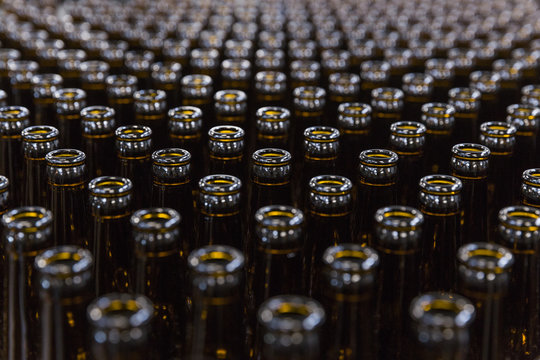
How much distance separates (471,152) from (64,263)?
2.38 ft

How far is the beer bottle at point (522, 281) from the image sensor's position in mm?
950

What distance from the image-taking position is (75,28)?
2273mm

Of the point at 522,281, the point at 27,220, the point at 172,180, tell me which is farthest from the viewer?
the point at 172,180

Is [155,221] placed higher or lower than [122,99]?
lower

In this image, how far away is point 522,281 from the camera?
1.03 metres

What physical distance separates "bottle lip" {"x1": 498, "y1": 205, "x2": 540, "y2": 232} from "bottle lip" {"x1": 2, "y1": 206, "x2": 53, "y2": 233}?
0.62 metres

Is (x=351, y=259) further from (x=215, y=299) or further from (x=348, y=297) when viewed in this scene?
(x=215, y=299)

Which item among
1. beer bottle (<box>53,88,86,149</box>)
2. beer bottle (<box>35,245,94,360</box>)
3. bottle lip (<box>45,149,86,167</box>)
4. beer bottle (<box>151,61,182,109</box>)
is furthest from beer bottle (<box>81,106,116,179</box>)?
beer bottle (<box>35,245,94,360</box>)

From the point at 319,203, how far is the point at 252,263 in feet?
0.59

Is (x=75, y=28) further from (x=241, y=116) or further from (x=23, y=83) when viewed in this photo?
(x=241, y=116)

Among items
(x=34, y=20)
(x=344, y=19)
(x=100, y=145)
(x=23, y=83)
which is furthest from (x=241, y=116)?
(x=34, y=20)

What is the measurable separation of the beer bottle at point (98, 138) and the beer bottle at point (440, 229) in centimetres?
64

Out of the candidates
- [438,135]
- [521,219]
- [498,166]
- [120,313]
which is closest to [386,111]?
[438,135]

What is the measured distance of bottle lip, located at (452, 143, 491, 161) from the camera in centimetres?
118
